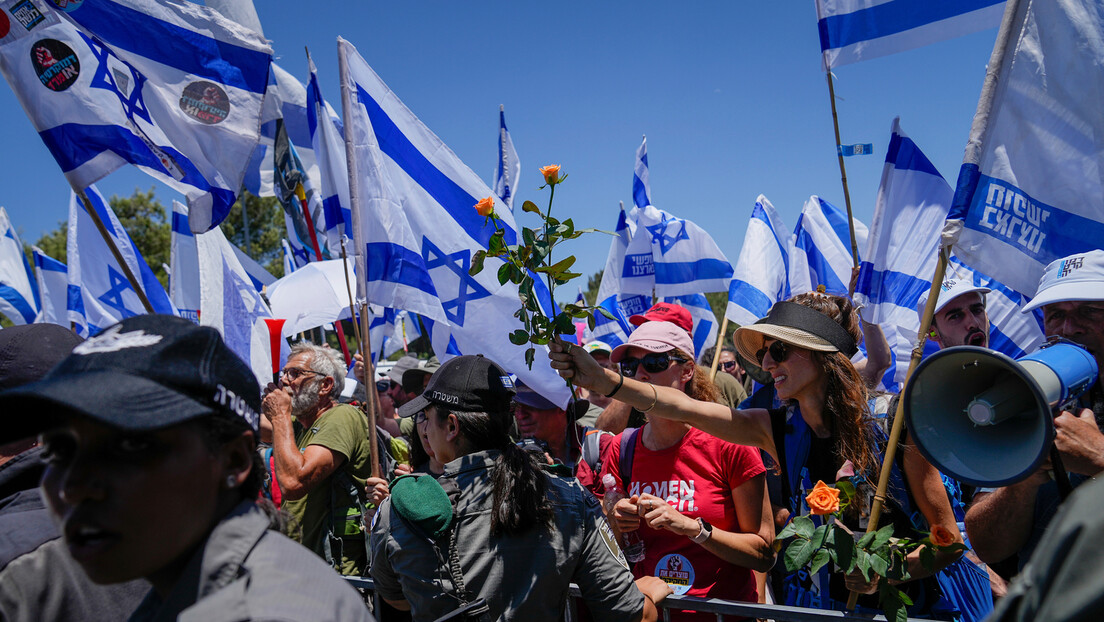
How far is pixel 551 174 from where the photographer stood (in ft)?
8.81

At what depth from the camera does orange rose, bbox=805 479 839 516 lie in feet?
7.38

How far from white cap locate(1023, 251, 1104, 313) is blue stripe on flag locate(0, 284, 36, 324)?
1222 cm

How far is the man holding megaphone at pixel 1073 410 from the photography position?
2.26m

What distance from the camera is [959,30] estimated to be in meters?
3.62

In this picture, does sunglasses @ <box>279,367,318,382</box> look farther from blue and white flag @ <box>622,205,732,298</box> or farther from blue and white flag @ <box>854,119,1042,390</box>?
blue and white flag @ <box>622,205,732,298</box>

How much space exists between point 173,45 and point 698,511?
372 cm

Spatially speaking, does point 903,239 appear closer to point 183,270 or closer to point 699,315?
point 699,315

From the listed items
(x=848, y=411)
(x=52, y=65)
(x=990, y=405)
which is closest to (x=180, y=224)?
(x=52, y=65)

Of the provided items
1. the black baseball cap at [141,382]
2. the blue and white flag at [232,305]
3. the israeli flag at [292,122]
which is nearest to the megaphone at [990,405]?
the black baseball cap at [141,382]

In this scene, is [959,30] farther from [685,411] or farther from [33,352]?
[33,352]

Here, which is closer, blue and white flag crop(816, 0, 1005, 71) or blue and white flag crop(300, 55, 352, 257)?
blue and white flag crop(816, 0, 1005, 71)

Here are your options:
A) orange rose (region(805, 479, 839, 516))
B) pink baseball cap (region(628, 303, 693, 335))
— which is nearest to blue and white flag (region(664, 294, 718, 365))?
pink baseball cap (region(628, 303, 693, 335))

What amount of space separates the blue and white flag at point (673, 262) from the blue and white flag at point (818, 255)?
78 cm

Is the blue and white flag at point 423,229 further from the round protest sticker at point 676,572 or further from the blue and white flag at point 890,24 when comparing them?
the blue and white flag at point 890,24
